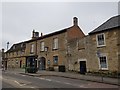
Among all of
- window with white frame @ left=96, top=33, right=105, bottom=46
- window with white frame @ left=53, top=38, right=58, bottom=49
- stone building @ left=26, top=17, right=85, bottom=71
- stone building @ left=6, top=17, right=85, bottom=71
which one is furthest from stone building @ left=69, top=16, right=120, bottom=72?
window with white frame @ left=53, top=38, right=58, bottom=49

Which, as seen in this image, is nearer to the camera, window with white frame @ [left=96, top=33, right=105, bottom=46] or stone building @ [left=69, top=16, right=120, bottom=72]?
stone building @ [left=69, top=16, right=120, bottom=72]

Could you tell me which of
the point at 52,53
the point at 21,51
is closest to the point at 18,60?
the point at 21,51

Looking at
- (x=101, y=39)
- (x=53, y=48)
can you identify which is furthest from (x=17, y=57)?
(x=101, y=39)

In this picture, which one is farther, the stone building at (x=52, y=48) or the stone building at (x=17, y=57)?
the stone building at (x=17, y=57)

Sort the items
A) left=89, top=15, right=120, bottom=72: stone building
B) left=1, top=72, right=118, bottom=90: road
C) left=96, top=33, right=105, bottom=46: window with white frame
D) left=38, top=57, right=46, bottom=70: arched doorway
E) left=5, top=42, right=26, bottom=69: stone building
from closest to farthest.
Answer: left=1, top=72, right=118, bottom=90: road
left=89, top=15, right=120, bottom=72: stone building
left=96, top=33, right=105, bottom=46: window with white frame
left=38, top=57, right=46, bottom=70: arched doorway
left=5, top=42, right=26, bottom=69: stone building

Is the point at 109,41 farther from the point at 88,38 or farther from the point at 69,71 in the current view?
the point at 69,71

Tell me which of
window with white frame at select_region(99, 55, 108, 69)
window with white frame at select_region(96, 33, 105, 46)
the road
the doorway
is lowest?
the road

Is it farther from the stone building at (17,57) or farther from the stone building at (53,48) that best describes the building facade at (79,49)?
the stone building at (17,57)

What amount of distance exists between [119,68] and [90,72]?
4.75 m

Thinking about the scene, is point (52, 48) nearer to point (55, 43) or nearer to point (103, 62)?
point (55, 43)

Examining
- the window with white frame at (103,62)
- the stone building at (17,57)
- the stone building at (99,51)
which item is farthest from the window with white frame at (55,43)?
the stone building at (17,57)

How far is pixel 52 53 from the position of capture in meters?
32.3

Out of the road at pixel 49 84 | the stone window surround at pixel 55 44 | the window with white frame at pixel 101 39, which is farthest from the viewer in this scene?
the stone window surround at pixel 55 44

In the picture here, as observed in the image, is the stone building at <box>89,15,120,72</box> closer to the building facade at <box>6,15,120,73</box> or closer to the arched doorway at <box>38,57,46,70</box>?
the building facade at <box>6,15,120,73</box>
